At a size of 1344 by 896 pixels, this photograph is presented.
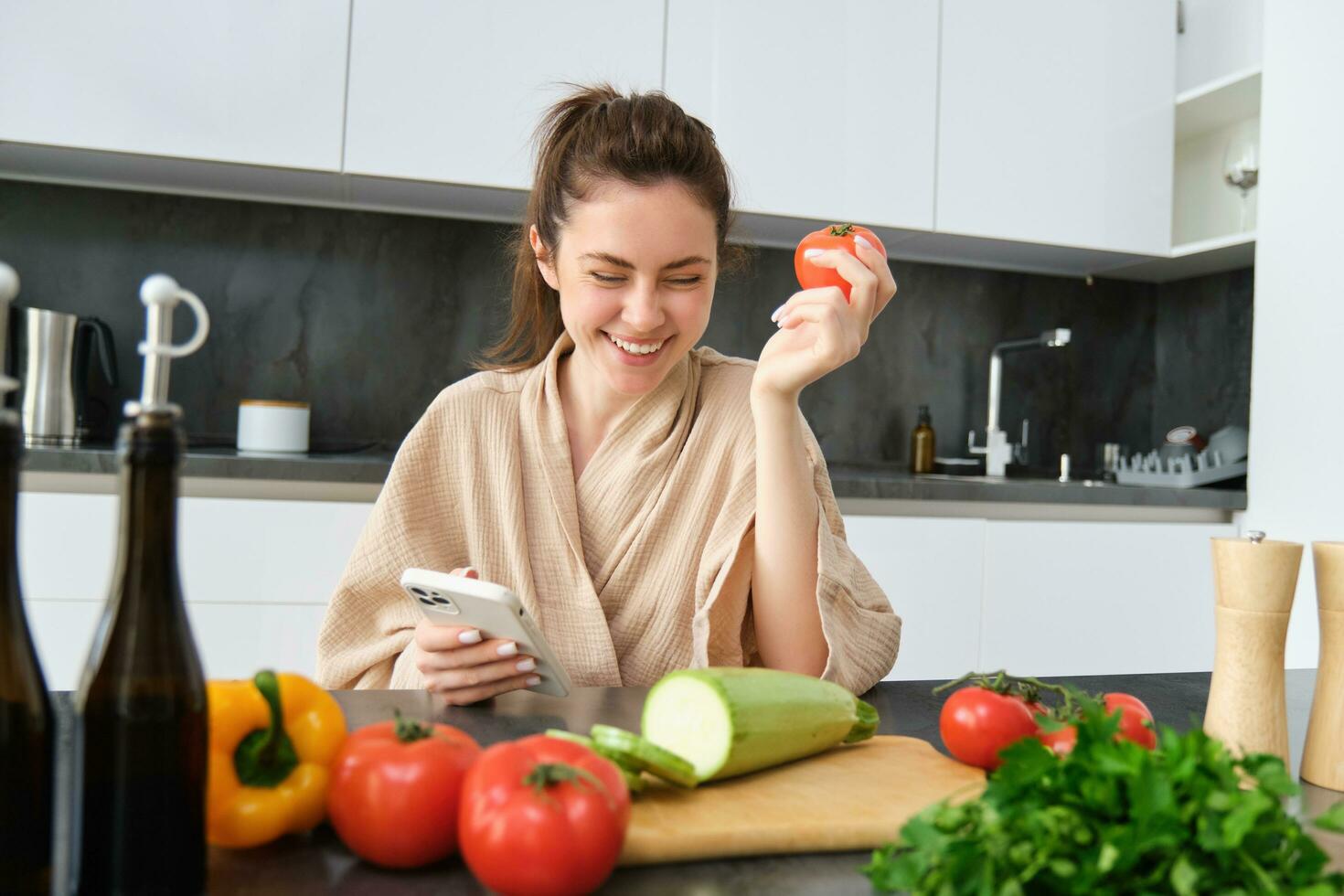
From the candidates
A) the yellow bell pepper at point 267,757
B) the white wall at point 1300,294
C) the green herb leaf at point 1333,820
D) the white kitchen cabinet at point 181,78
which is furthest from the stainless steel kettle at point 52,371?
the white wall at point 1300,294

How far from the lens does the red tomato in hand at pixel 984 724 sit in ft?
2.63

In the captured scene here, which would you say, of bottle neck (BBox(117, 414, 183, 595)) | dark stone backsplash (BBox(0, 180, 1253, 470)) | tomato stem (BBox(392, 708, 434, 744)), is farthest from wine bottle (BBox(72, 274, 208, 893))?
dark stone backsplash (BBox(0, 180, 1253, 470))

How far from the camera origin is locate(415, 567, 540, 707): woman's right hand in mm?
966

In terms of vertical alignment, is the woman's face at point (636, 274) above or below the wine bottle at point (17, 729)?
above

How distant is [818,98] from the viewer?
2652 mm

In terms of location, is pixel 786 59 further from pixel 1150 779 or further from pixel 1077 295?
pixel 1150 779

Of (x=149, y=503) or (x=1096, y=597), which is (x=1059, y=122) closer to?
(x=1096, y=597)

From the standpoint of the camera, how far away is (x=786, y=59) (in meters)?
2.63

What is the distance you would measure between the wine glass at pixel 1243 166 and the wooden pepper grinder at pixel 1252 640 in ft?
7.82

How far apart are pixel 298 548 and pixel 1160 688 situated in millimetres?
1595

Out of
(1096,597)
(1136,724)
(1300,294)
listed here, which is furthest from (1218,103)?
(1136,724)

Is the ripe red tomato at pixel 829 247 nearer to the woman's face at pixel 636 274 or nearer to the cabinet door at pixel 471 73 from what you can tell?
the woman's face at pixel 636 274

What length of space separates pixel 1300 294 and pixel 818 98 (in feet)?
3.97

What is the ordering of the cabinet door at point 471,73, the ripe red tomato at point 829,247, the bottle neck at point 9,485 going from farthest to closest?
the cabinet door at point 471,73, the ripe red tomato at point 829,247, the bottle neck at point 9,485
